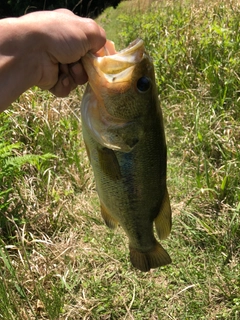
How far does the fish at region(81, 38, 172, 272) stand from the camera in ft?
5.24

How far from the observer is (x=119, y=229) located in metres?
3.43

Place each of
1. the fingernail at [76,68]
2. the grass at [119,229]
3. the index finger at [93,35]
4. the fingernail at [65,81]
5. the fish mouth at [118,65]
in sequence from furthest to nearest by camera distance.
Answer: the grass at [119,229] < the fingernail at [65,81] < the fingernail at [76,68] < the index finger at [93,35] < the fish mouth at [118,65]

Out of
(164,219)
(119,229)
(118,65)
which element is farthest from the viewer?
(119,229)

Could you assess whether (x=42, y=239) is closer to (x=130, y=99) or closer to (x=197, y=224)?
(x=197, y=224)

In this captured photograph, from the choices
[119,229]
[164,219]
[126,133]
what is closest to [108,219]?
[164,219]

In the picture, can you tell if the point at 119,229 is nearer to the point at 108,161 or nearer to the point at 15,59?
the point at 108,161

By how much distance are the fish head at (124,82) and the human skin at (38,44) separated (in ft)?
0.30

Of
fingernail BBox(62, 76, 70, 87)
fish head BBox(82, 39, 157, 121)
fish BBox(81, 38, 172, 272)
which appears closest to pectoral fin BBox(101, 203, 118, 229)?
fish BBox(81, 38, 172, 272)

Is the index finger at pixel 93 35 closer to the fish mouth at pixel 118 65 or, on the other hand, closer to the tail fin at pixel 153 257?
the fish mouth at pixel 118 65

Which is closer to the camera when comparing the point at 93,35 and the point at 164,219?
the point at 93,35

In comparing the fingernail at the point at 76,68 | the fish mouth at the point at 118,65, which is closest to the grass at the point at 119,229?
the fingernail at the point at 76,68

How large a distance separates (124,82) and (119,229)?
206cm

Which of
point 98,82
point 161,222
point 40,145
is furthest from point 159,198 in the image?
point 40,145

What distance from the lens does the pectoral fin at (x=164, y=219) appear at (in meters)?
1.86
